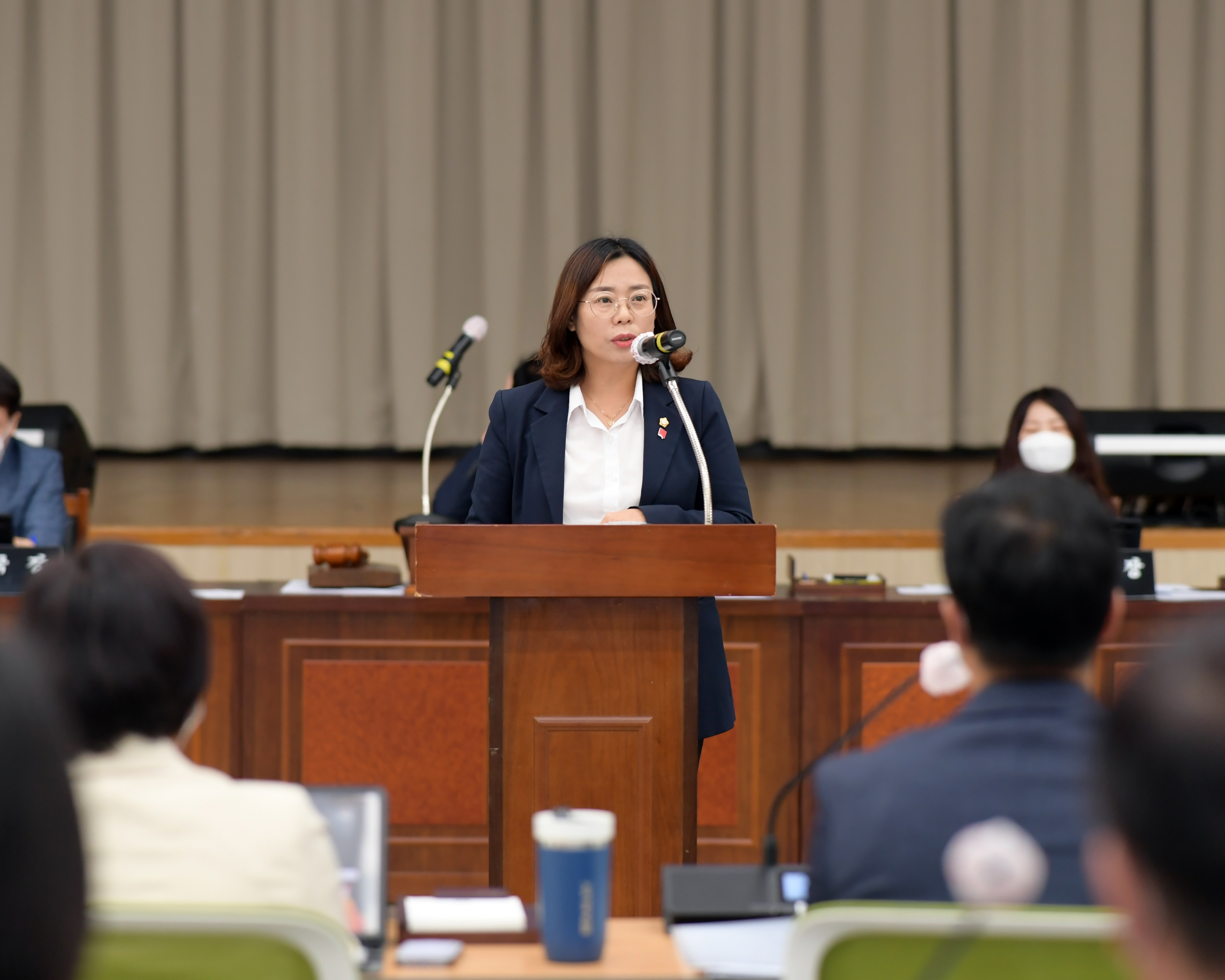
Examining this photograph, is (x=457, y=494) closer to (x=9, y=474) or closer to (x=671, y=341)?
(x=9, y=474)

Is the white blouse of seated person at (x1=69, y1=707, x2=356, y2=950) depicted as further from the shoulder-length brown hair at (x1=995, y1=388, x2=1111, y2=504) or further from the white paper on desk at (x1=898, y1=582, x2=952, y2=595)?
the shoulder-length brown hair at (x1=995, y1=388, x2=1111, y2=504)

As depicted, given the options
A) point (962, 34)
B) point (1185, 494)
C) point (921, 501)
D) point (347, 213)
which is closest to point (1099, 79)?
point (962, 34)

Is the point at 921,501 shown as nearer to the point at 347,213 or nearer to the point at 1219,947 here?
the point at 347,213

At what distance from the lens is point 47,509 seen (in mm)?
4207

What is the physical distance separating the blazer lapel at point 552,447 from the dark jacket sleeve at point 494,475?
6 cm

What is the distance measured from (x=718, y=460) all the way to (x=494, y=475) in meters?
0.40

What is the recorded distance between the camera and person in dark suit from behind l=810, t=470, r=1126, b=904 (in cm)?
115

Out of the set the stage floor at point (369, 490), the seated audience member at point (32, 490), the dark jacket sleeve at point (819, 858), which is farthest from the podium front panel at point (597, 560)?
the stage floor at point (369, 490)

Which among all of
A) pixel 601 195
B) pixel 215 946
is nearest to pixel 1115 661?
pixel 215 946

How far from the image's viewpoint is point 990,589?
1274 millimetres

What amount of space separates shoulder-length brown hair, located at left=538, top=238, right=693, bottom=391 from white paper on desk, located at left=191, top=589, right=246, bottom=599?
3.89 ft

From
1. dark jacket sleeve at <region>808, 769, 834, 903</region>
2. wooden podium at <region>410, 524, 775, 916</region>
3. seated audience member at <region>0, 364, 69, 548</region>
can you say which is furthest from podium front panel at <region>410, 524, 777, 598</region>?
seated audience member at <region>0, 364, 69, 548</region>

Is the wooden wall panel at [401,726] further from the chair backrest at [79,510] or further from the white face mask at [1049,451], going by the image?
the white face mask at [1049,451]

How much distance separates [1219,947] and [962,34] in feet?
26.0
